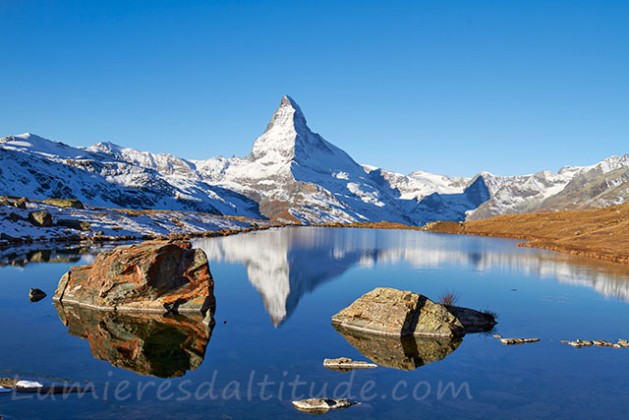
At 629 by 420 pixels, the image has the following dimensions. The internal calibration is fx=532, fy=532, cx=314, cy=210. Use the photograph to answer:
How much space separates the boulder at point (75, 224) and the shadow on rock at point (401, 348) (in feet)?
256

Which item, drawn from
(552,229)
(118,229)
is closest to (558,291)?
(118,229)

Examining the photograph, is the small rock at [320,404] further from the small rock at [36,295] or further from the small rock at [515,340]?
the small rock at [36,295]

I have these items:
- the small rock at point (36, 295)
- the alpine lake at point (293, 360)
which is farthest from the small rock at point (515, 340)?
the small rock at point (36, 295)

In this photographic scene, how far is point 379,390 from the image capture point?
843 inches

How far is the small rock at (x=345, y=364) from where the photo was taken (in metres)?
24.1

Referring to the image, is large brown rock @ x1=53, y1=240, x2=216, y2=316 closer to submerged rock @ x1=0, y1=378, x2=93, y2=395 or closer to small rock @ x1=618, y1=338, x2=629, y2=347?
submerged rock @ x1=0, y1=378, x2=93, y2=395

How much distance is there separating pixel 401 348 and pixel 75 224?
84.2 m

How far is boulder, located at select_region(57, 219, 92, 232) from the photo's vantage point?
9506 centimetres

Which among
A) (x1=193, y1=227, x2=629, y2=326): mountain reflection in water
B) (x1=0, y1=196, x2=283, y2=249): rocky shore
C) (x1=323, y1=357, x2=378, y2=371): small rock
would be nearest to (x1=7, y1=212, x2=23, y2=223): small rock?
(x1=0, y1=196, x2=283, y2=249): rocky shore

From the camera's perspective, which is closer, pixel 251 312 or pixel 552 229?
pixel 251 312

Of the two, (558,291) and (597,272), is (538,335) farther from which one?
(597,272)

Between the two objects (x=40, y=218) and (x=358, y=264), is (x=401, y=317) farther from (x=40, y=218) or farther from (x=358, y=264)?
(x=40, y=218)

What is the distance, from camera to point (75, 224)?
Answer: 96.5 metres

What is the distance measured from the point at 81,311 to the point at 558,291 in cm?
3988
